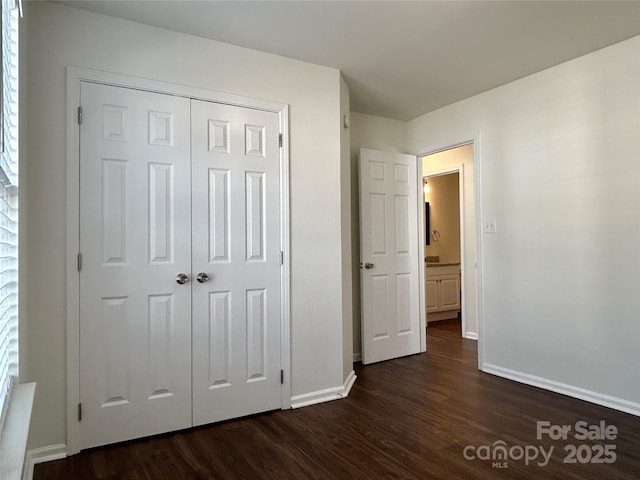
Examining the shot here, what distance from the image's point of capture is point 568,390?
3031mm

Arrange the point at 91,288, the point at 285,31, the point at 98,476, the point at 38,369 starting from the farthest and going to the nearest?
the point at 285,31, the point at 91,288, the point at 38,369, the point at 98,476

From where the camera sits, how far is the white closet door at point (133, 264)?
7.54 feet

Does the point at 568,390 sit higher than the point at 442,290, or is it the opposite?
the point at 442,290

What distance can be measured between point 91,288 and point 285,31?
6.45ft

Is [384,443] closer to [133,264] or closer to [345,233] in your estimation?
[345,233]

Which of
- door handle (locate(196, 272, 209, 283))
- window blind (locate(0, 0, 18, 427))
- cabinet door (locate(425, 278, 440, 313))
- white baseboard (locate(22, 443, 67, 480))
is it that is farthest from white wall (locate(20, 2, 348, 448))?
cabinet door (locate(425, 278, 440, 313))

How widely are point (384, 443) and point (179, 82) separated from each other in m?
2.53

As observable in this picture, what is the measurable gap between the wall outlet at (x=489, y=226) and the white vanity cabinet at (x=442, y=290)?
7.15 feet

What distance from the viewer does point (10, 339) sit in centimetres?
170

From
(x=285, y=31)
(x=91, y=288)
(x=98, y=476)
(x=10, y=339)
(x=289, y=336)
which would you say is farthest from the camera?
(x=289, y=336)

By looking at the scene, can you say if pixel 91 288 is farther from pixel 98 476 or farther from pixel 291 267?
pixel 291 267

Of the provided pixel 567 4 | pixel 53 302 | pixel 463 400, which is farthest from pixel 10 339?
pixel 567 4

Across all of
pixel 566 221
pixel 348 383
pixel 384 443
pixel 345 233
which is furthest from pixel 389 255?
pixel 384 443

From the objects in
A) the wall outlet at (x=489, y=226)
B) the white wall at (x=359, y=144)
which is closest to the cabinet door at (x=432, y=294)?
the white wall at (x=359, y=144)
